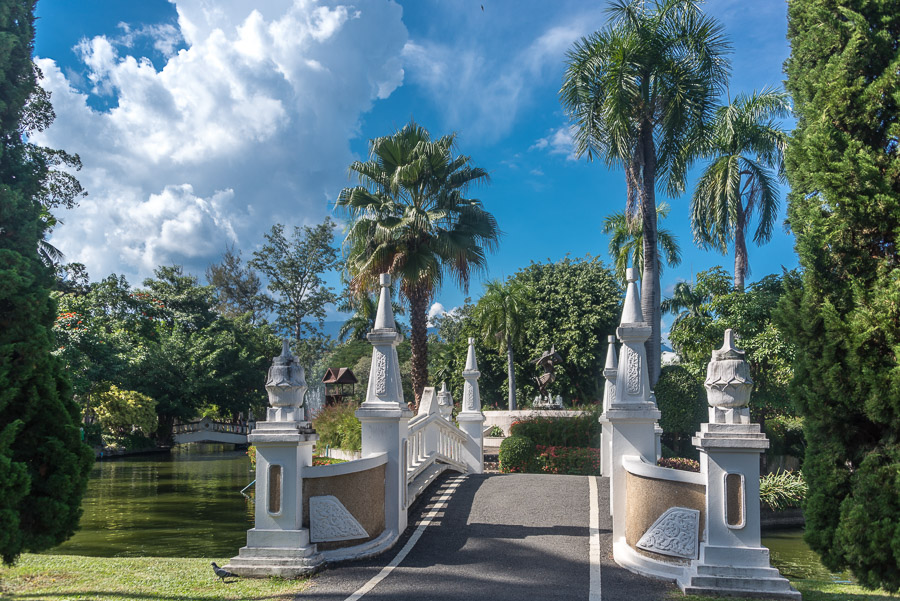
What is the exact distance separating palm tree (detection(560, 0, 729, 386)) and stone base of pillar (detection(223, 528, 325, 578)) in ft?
45.3

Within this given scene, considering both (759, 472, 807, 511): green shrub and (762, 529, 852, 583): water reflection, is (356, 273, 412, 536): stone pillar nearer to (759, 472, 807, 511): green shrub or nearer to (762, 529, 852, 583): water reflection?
(762, 529, 852, 583): water reflection

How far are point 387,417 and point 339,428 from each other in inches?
521

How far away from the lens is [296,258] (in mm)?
47125

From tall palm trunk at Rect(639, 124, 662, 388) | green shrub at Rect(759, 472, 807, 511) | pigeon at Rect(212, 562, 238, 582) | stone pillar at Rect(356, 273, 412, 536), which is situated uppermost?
tall palm trunk at Rect(639, 124, 662, 388)

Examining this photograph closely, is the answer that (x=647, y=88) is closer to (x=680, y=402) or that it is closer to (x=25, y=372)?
(x=680, y=402)

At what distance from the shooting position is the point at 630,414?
784 centimetres

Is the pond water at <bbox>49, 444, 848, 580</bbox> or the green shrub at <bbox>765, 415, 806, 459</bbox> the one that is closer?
the pond water at <bbox>49, 444, 848, 580</bbox>

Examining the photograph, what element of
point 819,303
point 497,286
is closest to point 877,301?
point 819,303

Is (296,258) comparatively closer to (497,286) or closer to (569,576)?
(497,286)

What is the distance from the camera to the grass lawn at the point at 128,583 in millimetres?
5883

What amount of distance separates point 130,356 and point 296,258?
1653cm

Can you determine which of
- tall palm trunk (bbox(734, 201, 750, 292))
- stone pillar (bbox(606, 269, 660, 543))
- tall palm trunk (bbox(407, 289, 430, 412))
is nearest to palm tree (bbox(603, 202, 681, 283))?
tall palm trunk (bbox(734, 201, 750, 292))

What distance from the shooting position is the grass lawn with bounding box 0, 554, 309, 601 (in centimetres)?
588

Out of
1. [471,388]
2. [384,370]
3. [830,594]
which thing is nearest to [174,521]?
[471,388]
